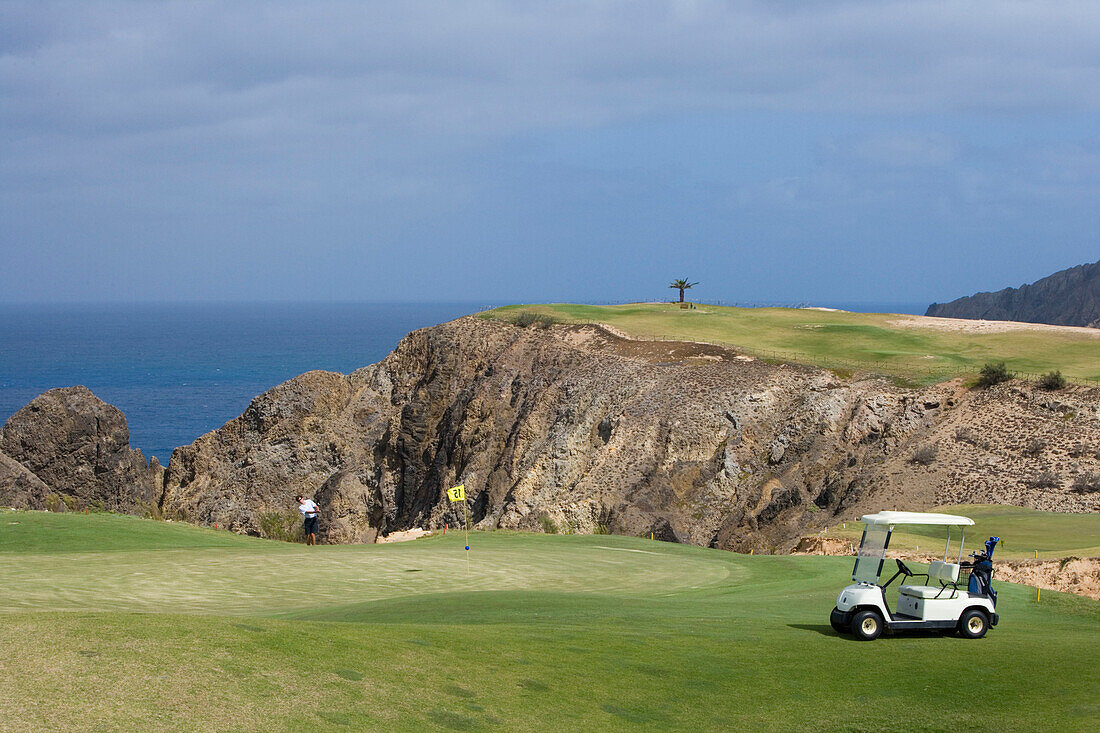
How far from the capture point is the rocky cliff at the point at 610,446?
4541 centimetres

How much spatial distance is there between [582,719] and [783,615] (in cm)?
819

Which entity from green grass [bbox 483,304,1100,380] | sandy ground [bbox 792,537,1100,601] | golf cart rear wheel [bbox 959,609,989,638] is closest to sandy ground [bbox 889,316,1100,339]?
green grass [bbox 483,304,1100,380]

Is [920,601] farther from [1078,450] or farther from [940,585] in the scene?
[1078,450]

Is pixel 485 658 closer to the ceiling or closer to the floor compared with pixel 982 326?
closer to the floor

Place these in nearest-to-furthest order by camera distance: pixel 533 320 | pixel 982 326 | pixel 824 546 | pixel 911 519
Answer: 1. pixel 911 519
2. pixel 824 546
3. pixel 982 326
4. pixel 533 320

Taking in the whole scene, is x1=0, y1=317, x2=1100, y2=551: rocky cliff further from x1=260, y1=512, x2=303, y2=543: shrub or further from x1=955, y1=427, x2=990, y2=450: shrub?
x1=260, y1=512, x2=303, y2=543: shrub

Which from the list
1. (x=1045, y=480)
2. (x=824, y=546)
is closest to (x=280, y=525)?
(x=824, y=546)

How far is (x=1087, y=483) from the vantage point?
4188 centimetres

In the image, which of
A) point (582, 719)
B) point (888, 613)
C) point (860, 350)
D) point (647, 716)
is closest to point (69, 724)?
point (582, 719)

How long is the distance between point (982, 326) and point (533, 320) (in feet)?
102

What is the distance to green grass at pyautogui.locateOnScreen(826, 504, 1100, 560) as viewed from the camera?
29.8m

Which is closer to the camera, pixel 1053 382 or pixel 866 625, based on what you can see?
pixel 866 625

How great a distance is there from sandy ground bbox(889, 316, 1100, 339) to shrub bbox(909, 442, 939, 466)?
77.1 feet

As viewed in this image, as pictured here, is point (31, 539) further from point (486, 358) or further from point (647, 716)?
point (486, 358)
